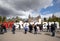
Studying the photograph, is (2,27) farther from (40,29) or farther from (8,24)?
(8,24)

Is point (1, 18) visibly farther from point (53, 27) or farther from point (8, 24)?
point (53, 27)

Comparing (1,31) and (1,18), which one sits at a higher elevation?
(1,18)

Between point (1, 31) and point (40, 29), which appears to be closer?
point (1, 31)

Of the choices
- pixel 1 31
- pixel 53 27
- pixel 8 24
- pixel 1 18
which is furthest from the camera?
pixel 1 18

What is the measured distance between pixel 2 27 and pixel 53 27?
970cm

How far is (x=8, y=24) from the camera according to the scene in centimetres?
5222

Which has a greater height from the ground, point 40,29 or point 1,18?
point 1,18

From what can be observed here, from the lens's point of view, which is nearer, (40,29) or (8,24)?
(40,29)

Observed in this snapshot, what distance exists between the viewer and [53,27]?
2125 centimetres

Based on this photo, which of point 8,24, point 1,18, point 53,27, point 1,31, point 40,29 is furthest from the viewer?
point 1,18

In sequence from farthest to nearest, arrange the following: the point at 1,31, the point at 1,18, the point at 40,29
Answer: the point at 1,18 → the point at 40,29 → the point at 1,31

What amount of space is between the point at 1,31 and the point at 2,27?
81 centimetres

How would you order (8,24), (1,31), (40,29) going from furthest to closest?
(8,24), (40,29), (1,31)

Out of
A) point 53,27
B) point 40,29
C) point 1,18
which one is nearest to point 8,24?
point 40,29
